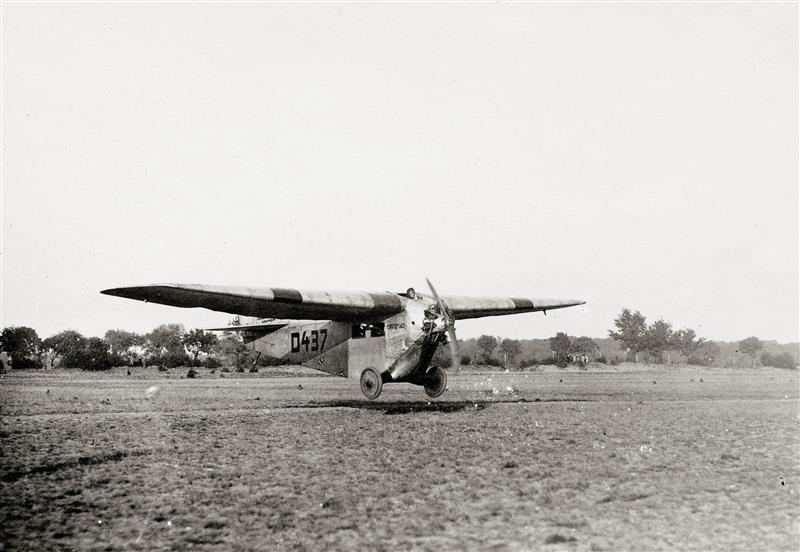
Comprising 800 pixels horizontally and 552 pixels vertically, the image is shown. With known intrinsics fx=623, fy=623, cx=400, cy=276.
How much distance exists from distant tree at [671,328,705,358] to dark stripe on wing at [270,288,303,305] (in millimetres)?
82387

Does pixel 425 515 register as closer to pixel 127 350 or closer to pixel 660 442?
pixel 660 442

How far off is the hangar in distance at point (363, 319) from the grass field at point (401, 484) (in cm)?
295

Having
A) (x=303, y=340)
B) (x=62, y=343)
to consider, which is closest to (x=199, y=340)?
(x=62, y=343)

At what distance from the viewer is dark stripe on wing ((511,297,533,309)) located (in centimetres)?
2205

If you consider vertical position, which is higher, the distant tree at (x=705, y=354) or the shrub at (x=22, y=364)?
the shrub at (x=22, y=364)

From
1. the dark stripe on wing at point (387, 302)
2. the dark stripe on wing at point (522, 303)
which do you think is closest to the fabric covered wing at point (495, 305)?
the dark stripe on wing at point (522, 303)

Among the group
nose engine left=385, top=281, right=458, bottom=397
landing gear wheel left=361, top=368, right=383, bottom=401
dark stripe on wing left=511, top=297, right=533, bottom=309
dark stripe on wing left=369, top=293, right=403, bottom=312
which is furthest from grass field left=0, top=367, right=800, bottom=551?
dark stripe on wing left=511, top=297, right=533, bottom=309

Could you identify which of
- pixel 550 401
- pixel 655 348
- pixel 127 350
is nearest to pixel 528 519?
pixel 550 401

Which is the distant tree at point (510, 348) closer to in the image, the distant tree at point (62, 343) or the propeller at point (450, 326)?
the distant tree at point (62, 343)

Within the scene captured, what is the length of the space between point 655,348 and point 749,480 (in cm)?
8533

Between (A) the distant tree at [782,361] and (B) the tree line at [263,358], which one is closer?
(B) the tree line at [263,358]

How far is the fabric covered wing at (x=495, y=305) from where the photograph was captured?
20219mm

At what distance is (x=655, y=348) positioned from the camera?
86.7m

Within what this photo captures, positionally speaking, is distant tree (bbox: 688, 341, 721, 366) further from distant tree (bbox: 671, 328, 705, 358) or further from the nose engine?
the nose engine
